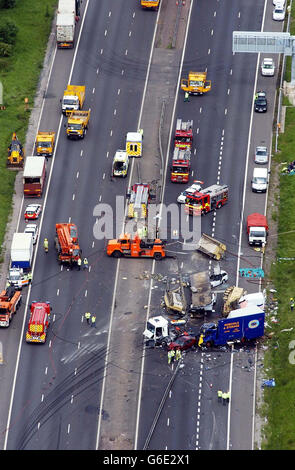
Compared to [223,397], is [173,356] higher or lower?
higher

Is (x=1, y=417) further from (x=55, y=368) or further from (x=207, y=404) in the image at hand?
(x=207, y=404)

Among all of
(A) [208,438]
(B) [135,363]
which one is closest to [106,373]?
(B) [135,363]

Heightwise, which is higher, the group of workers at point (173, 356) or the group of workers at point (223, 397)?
the group of workers at point (173, 356)

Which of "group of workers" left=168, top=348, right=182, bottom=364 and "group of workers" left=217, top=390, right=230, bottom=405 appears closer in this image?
"group of workers" left=217, top=390, right=230, bottom=405

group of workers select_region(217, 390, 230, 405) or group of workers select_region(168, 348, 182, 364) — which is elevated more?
group of workers select_region(168, 348, 182, 364)

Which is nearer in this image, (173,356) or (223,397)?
(223,397)

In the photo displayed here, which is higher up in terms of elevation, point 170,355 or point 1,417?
point 170,355

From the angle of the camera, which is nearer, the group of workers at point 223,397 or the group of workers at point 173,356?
the group of workers at point 223,397
